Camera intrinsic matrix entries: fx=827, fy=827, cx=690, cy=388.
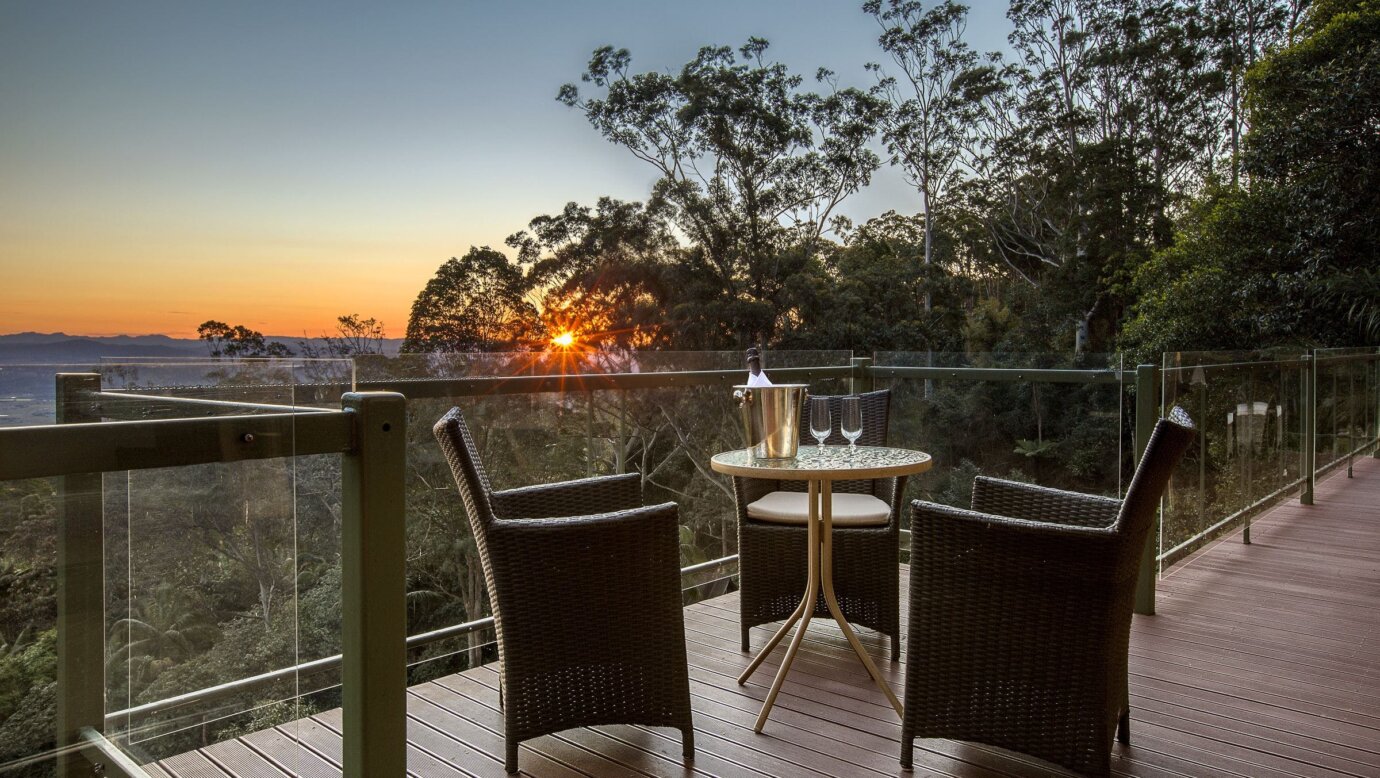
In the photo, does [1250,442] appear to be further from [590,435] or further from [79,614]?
[79,614]

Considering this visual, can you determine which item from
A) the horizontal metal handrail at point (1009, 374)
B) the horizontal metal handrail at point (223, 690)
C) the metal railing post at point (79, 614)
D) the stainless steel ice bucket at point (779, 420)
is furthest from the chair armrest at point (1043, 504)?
the metal railing post at point (79, 614)

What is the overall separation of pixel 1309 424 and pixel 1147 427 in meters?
3.17

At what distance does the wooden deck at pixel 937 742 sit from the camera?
6.78 feet

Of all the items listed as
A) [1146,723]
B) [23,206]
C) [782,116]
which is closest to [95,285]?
[23,206]

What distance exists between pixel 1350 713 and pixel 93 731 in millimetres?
3018

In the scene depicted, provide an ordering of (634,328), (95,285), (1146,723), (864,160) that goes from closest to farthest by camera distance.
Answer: (1146,723), (95,285), (634,328), (864,160)

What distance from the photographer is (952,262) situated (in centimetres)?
2097

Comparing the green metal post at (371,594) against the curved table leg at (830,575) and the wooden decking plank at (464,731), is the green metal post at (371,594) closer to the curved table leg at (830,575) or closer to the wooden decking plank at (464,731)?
the wooden decking plank at (464,731)

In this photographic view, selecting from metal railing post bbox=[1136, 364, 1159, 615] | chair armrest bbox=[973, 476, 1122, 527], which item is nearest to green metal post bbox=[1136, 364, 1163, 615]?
metal railing post bbox=[1136, 364, 1159, 615]

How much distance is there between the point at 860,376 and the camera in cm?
446

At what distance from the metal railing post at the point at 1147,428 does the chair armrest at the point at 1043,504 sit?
3.89 ft

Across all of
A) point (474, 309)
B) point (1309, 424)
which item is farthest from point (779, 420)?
point (474, 309)

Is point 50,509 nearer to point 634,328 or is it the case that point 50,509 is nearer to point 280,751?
point 280,751

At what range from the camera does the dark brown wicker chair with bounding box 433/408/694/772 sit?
Result: 80.7 inches
